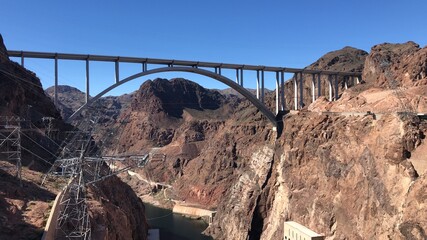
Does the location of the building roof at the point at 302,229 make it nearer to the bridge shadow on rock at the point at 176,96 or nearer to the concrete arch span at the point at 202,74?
the concrete arch span at the point at 202,74

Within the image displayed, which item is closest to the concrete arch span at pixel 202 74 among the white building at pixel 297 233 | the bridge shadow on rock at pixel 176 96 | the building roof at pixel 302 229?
the building roof at pixel 302 229

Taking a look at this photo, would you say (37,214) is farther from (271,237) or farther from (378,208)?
(271,237)

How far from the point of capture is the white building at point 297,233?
3959 centimetres

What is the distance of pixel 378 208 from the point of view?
34.8 m

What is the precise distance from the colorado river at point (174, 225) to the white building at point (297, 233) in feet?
66.2

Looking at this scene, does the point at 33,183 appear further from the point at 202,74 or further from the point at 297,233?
the point at 202,74

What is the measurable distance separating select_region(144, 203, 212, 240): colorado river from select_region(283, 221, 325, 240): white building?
20.2 meters

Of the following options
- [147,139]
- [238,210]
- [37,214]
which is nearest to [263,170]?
[238,210]

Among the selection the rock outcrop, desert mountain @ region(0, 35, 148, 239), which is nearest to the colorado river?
desert mountain @ region(0, 35, 148, 239)

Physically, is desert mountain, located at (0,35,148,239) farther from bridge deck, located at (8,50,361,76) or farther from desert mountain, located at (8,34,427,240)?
desert mountain, located at (8,34,427,240)

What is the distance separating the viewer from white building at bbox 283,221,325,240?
3959 cm

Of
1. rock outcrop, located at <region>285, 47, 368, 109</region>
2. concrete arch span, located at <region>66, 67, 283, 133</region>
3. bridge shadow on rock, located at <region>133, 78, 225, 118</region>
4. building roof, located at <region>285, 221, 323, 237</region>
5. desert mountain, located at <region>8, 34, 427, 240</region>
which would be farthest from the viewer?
bridge shadow on rock, located at <region>133, 78, 225, 118</region>

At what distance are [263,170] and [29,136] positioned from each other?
33175mm

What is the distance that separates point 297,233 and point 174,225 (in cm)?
3307
